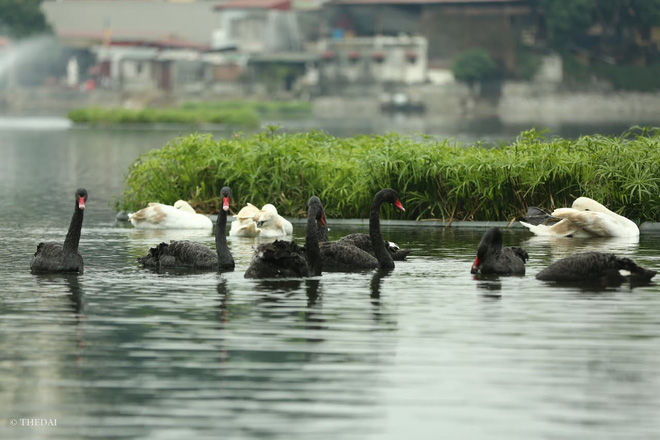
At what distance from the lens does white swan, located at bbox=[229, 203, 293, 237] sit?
19.5 meters

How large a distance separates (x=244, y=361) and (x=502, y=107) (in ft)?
409

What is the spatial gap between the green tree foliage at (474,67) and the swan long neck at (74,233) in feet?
381

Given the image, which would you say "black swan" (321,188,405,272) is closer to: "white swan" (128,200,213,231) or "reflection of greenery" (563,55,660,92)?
"white swan" (128,200,213,231)

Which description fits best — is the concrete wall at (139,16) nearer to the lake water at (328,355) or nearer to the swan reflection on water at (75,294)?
the lake water at (328,355)

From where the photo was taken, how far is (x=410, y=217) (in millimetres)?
21703

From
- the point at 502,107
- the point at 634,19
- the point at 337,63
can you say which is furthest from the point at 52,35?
the point at 634,19

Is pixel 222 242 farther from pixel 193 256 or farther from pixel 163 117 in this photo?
pixel 163 117

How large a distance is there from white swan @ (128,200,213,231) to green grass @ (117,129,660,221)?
5.30ft

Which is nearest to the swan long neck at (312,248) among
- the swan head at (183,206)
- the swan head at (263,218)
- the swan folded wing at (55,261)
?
the swan folded wing at (55,261)

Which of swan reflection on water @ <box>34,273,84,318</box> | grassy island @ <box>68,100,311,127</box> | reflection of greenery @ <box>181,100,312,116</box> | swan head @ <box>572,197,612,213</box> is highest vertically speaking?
reflection of greenery @ <box>181,100,312,116</box>

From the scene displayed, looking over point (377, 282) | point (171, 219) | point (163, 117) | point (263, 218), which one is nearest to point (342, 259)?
point (377, 282)

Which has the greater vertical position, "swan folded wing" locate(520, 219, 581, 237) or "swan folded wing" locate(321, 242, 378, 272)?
"swan folded wing" locate(520, 219, 581, 237)

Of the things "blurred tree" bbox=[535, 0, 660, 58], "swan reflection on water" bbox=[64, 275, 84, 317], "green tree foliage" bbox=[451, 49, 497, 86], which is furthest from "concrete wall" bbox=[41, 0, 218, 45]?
"swan reflection on water" bbox=[64, 275, 84, 317]

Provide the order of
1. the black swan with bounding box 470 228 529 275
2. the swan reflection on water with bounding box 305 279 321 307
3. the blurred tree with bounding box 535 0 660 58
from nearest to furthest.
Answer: the swan reflection on water with bounding box 305 279 321 307 → the black swan with bounding box 470 228 529 275 → the blurred tree with bounding box 535 0 660 58
